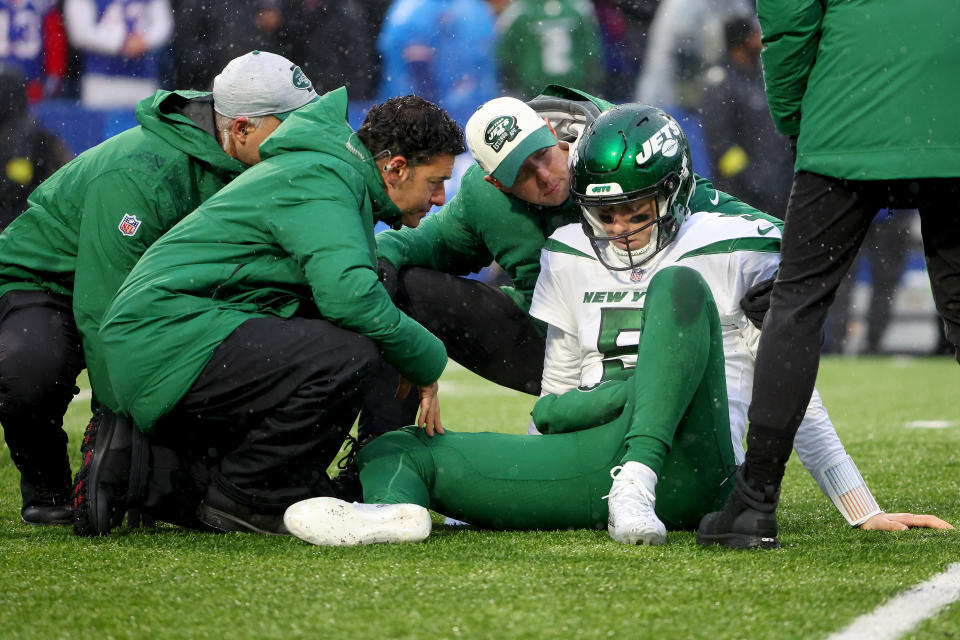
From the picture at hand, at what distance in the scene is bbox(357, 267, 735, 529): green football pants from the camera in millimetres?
3203

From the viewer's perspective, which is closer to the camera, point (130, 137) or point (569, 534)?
point (569, 534)

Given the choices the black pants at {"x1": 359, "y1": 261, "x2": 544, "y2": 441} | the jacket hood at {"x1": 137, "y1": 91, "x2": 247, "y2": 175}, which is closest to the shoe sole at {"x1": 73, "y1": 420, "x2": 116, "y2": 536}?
the jacket hood at {"x1": 137, "y1": 91, "x2": 247, "y2": 175}

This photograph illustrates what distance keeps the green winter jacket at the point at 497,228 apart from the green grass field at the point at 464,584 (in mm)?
1124

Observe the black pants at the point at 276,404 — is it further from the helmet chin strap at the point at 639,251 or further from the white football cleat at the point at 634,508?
the helmet chin strap at the point at 639,251

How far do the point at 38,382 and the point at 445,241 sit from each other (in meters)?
1.49

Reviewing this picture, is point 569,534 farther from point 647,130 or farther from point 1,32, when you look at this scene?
point 1,32

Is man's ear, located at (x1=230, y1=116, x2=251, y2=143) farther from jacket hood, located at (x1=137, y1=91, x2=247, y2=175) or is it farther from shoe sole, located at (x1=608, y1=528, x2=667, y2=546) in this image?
shoe sole, located at (x1=608, y1=528, x2=667, y2=546)

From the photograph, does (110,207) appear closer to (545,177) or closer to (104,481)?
(104,481)

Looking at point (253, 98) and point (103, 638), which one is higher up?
point (253, 98)

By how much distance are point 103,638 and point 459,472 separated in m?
1.30

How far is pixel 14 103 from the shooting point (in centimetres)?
1022

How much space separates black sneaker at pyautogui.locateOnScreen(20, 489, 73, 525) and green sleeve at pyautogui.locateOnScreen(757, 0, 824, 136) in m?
2.38

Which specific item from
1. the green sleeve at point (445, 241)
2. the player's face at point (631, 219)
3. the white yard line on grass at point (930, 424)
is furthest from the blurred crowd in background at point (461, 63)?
the player's face at point (631, 219)

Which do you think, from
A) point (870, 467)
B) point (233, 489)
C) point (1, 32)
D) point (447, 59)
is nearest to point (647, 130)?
point (233, 489)
